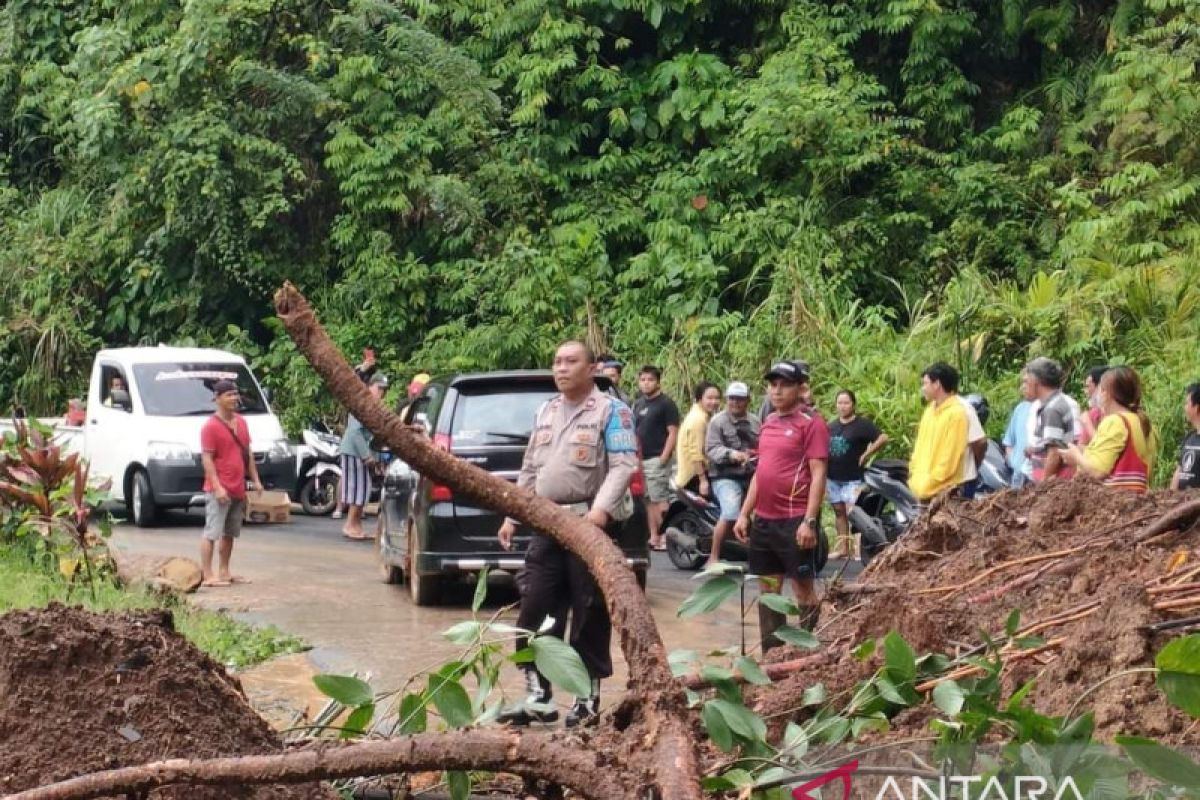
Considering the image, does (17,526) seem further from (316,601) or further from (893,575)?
(893,575)

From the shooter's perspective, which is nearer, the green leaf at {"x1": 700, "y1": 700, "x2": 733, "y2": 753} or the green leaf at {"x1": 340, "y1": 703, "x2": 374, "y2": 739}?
the green leaf at {"x1": 700, "y1": 700, "x2": 733, "y2": 753}

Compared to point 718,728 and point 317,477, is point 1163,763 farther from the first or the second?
point 317,477

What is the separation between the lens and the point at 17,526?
485 inches

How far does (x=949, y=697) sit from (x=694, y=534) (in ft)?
34.9

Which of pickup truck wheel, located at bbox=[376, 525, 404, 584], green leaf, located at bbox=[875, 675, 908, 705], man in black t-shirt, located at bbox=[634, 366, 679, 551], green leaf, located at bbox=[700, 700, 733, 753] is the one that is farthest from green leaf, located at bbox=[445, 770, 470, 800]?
man in black t-shirt, located at bbox=[634, 366, 679, 551]

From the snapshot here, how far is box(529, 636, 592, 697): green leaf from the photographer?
12.5 feet

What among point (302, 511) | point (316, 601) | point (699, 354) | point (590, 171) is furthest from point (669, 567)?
point (590, 171)

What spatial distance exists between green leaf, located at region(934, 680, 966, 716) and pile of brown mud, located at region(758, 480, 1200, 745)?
116 mm

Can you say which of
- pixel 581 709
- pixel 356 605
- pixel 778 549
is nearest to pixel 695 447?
pixel 356 605

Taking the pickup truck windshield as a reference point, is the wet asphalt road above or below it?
below

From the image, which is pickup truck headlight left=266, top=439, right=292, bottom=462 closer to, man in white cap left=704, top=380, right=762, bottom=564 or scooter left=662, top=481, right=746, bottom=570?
scooter left=662, top=481, right=746, bottom=570

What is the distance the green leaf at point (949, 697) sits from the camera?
395cm

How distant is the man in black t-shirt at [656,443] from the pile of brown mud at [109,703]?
10.4 meters

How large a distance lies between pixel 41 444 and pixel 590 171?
12.3 metres
